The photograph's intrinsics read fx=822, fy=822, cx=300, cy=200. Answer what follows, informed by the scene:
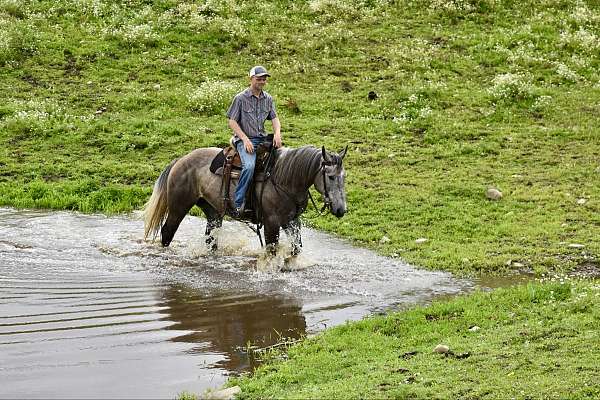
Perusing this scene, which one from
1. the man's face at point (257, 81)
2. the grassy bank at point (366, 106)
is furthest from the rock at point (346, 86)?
the man's face at point (257, 81)

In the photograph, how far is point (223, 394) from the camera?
8250mm

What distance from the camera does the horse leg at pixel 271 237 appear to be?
13.5 metres

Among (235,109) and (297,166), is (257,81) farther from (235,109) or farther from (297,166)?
(297,166)

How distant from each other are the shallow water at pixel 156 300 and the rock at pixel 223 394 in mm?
285

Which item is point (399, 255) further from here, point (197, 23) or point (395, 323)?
point (197, 23)

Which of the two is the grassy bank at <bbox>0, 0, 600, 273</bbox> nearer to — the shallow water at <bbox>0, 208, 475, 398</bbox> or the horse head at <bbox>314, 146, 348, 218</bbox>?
the shallow water at <bbox>0, 208, 475, 398</bbox>

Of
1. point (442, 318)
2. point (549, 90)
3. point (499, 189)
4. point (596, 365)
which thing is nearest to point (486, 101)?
point (549, 90)

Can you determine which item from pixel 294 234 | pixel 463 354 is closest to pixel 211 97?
pixel 294 234

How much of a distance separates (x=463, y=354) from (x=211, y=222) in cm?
702

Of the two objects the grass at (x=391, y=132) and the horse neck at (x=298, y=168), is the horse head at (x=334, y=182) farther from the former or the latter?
the grass at (x=391, y=132)

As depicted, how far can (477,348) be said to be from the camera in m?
9.05

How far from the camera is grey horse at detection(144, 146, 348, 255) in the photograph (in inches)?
496

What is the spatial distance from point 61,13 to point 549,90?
17574 millimetres

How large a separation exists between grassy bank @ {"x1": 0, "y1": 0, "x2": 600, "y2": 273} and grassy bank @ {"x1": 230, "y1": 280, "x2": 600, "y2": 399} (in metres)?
2.70
